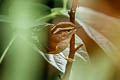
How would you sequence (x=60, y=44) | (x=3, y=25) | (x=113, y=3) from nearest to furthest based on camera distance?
1. (x=60, y=44)
2. (x=3, y=25)
3. (x=113, y=3)

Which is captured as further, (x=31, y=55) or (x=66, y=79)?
(x=31, y=55)

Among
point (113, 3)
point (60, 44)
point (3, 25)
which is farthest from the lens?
point (113, 3)

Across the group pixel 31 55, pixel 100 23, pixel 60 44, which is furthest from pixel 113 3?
pixel 60 44

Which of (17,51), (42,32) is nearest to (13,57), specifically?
(17,51)

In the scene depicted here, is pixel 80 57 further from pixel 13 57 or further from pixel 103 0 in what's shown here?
pixel 103 0

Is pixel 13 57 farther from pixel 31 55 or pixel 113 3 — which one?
pixel 113 3

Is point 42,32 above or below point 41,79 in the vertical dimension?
above
